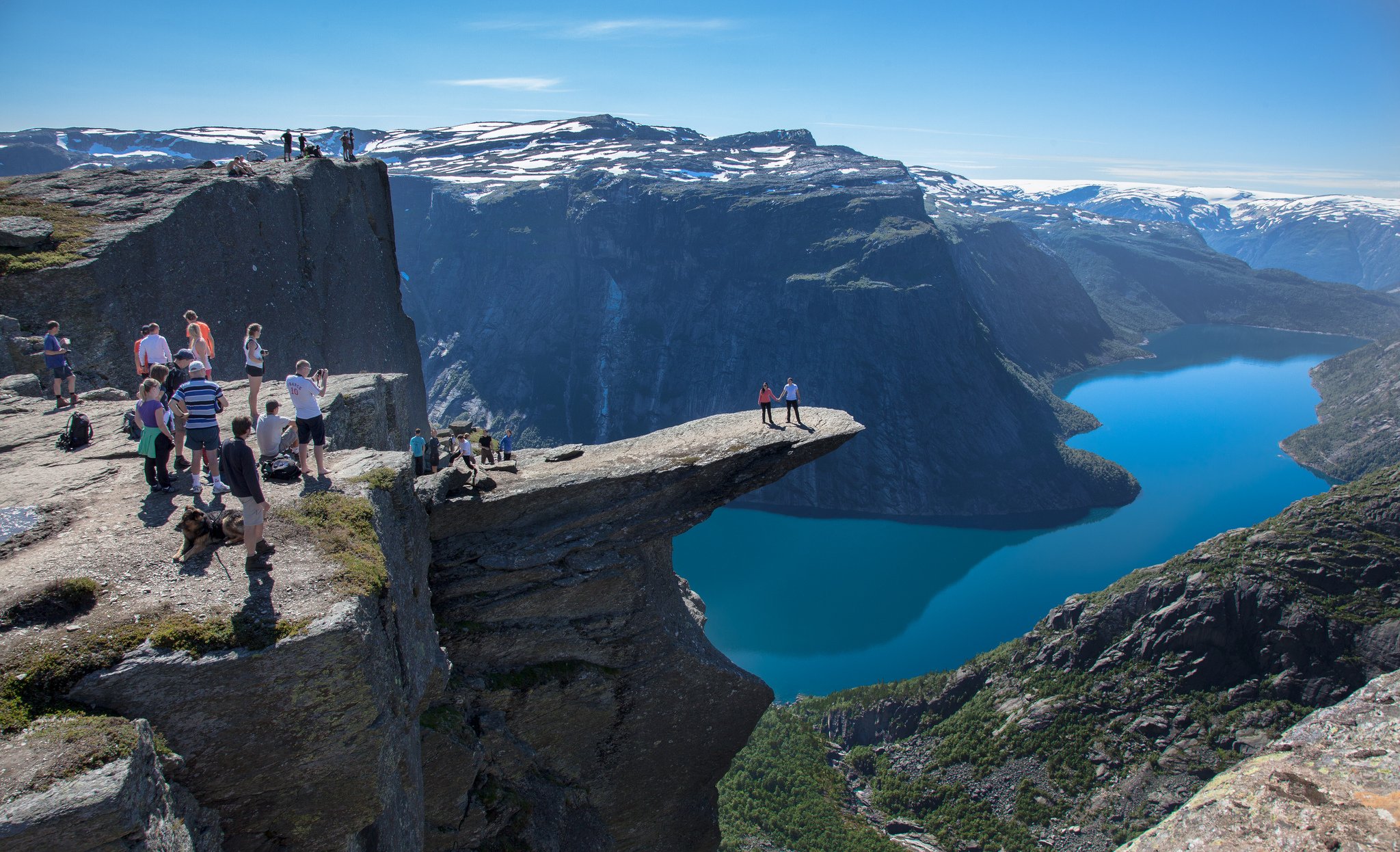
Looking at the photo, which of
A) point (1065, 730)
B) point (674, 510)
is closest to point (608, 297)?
point (1065, 730)

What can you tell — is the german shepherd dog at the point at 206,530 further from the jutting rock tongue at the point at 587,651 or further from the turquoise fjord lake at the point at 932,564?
the turquoise fjord lake at the point at 932,564

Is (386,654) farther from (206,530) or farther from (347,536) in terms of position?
(206,530)

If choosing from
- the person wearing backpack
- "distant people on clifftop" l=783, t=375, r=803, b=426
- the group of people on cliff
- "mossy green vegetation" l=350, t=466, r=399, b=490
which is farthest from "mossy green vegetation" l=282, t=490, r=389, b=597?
"distant people on clifftop" l=783, t=375, r=803, b=426

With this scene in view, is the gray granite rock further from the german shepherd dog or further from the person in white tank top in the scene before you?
the german shepherd dog

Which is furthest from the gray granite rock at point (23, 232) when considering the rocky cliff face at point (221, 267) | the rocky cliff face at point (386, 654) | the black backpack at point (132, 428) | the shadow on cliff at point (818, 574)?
the shadow on cliff at point (818, 574)

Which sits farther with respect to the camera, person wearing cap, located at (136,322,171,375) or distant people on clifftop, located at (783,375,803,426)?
distant people on clifftop, located at (783,375,803,426)

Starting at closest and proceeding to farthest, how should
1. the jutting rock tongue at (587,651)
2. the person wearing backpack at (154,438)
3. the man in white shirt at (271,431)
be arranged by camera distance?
the person wearing backpack at (154,438), the man in white shirt at (271,431), the jutting rock tongue at (587,651)

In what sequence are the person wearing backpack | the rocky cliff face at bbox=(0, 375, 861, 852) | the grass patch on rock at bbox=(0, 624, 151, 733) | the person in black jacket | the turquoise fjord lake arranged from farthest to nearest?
the turquoise fjord lake → the person wearing backpack → the person in black jacket → the rocky cliff face at bbox=(0, 375, 861, 852) → the grass patch on rock at bbox=(0, 624, 151, 733)
